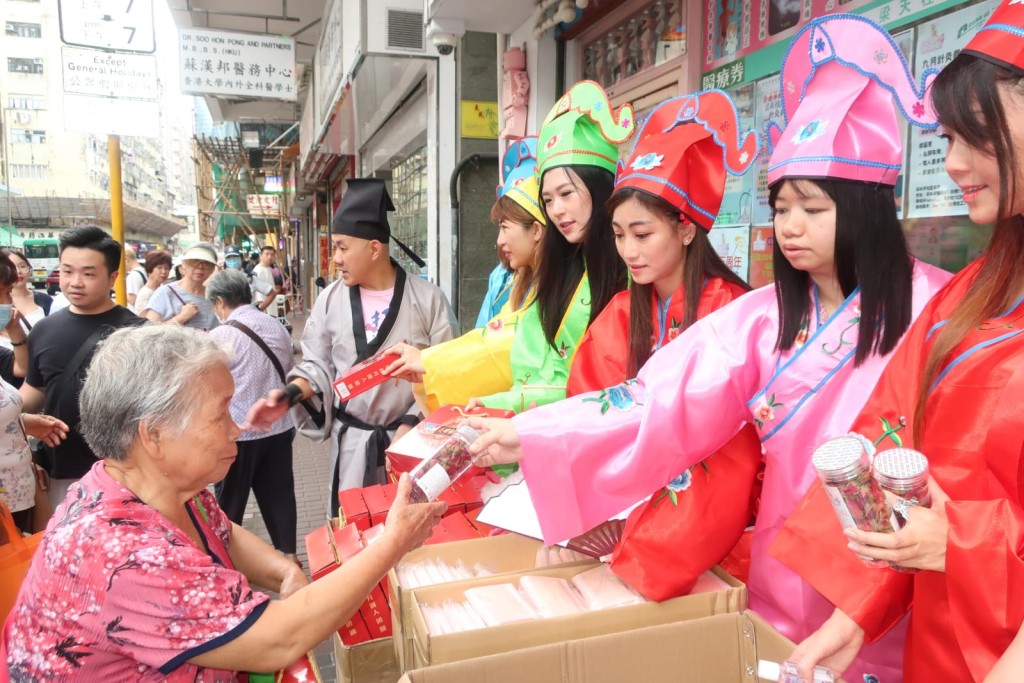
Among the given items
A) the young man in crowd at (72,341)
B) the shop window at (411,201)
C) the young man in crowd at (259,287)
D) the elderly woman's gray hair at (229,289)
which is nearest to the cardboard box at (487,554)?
the young man in crowd at (72,341)

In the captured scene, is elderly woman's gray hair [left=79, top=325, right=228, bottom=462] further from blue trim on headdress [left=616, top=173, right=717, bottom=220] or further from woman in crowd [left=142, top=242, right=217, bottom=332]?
woman in crowd [left=142, top=242, right=217, bottom=332]

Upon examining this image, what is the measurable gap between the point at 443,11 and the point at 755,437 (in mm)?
3806

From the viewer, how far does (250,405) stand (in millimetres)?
3812

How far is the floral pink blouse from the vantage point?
1.28 m

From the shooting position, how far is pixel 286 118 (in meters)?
15.7

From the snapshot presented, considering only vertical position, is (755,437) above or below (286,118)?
below

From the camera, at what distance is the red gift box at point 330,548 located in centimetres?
170

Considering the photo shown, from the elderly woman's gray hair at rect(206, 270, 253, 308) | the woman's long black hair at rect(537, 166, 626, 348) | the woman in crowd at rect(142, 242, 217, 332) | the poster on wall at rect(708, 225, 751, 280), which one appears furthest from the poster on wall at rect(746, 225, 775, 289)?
the woman in crowd at rect(142, 242, 217, 332)

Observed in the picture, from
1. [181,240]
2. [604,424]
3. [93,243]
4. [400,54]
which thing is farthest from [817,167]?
[181,240]

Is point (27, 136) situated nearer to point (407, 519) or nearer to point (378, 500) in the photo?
point (378, 500)

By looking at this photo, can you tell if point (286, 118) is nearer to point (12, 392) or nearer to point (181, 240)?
point (12, 392)

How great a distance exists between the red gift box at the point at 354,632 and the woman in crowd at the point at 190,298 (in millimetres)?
3877

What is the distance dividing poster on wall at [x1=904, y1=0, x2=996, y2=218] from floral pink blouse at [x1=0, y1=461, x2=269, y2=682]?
2125mm

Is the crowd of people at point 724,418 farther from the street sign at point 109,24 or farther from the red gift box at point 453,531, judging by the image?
the street sign at point 109,24
